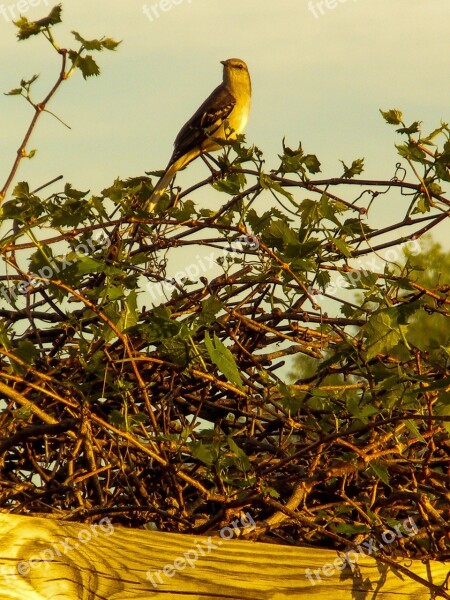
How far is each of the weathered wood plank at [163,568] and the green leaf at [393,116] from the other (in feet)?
4.42

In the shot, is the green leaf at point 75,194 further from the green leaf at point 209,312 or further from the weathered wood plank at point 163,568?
the weathered wood plank at point 163,568

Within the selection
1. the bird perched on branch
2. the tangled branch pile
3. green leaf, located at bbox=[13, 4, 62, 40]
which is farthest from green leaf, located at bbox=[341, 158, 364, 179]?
the bird perched on branch

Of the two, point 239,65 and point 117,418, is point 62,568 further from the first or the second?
point 239,65

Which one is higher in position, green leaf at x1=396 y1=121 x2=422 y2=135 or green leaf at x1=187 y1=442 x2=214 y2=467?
green leaf at x1=396 y1=121 x2=422 y2=135

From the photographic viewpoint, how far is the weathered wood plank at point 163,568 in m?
2.13

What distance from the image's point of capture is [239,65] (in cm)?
902

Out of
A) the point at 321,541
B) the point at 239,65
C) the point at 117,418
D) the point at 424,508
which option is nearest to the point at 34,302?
the point at 117,418

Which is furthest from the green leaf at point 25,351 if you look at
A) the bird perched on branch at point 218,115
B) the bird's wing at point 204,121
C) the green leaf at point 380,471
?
the bird's wing at point 204,121

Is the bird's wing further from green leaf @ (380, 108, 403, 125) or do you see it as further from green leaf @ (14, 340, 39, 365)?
green leaf @ (14, 340, 39, 365)

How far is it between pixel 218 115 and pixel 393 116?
5326mm

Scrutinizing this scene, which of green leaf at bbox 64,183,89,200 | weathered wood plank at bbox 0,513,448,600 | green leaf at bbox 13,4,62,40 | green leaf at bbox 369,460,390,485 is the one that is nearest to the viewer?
weathered wood plank at bbox 0,513,448,600

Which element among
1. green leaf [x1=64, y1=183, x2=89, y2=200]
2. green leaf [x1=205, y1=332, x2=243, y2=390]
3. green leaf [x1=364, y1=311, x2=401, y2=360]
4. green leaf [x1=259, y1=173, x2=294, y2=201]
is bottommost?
green leaf [x1=364, y1=311, x2=401, y2=360]

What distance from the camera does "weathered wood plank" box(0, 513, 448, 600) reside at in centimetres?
213

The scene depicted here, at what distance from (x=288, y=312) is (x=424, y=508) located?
0.92 m
